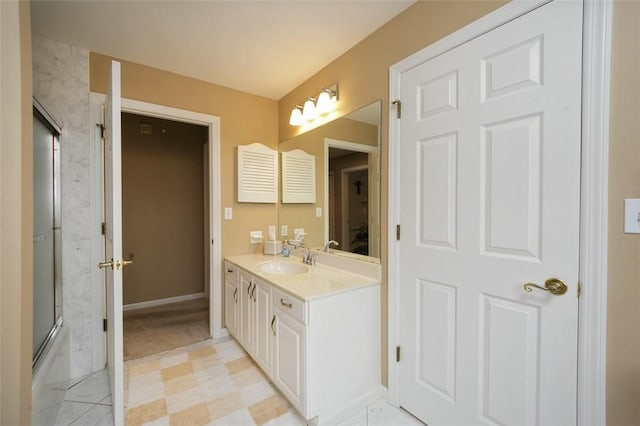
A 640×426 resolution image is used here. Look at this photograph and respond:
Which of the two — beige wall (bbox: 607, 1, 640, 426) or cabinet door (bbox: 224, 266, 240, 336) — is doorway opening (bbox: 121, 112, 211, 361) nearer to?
cabinet door (bbox: 224, 266, 240, 336)

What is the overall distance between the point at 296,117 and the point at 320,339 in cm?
189

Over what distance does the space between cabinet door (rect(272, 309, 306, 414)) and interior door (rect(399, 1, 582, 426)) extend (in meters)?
0.62

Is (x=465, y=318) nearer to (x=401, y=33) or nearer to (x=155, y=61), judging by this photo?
(x=401, y=33)

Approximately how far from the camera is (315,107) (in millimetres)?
2352

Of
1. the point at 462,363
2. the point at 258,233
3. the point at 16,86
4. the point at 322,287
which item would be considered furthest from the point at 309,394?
the point at 16,86

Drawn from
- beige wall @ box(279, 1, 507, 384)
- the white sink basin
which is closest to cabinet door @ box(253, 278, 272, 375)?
the white sink basin

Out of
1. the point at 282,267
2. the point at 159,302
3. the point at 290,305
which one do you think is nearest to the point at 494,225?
the point at 290,305

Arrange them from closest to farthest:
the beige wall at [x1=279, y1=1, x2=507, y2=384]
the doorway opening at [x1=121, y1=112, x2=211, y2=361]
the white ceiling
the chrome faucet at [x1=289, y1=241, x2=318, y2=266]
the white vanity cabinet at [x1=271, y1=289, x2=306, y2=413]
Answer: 1. the beige wall at [x1=279, y1=1, x2=507, y2=384]
2. the white vanity cabinet at [x1=271, y1=289, x2=306, y2=413]
3. the white ceiling
4. the chrome faucet at [x1=289, y1=241, x2=318, y2=266]
5. the doorway opening at [x1=121, y1=112, x2=211, y2=361]

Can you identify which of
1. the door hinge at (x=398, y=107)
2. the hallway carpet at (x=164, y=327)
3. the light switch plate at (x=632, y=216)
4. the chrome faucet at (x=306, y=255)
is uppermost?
the door hinge at (x=398, y=107)

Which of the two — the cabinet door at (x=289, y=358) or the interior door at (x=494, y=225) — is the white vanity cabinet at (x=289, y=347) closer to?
the cabinet door at (x=289, y=358)

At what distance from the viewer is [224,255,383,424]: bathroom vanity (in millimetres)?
1504

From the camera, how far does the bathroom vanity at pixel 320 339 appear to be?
1.50 m

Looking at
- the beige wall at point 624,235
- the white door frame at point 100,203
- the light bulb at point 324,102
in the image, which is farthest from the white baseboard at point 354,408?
the light bulb at point 324,102

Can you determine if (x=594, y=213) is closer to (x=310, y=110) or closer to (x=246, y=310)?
(x=310, y=110)
